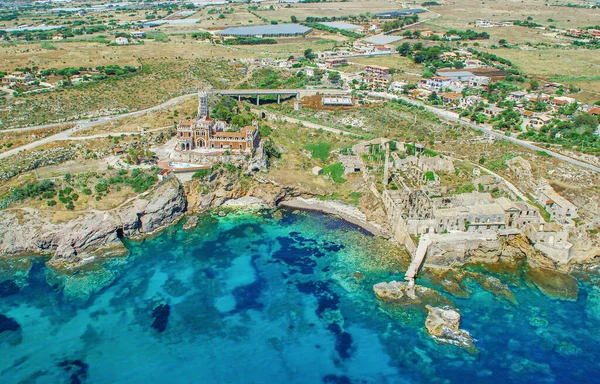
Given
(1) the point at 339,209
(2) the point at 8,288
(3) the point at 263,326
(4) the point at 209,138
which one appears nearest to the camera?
(3) the point at 263,326

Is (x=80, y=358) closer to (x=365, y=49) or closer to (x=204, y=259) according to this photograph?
(x=204, y=259)

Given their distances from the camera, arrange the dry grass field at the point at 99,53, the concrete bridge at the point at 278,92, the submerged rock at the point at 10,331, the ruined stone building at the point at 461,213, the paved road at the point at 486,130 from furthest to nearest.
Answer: the dry grass field at the point at 99,53, the concrete bridge at the point at 278,92, the paved road at the point at 486,130, the ruined stone building at the point at 461,213, the submerged rock at the point at 10,331

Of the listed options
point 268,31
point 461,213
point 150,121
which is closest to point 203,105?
point 150,121

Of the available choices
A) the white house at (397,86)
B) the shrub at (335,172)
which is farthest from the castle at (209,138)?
the white house at (397,86)

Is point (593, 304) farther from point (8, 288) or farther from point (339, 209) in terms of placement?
point (8, 288)

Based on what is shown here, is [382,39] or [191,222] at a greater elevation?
[382,39]

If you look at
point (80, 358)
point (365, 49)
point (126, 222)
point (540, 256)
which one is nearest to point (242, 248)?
point (126, 222)

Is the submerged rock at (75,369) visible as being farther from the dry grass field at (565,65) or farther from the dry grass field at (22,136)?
the dry grass field at (565,65)
